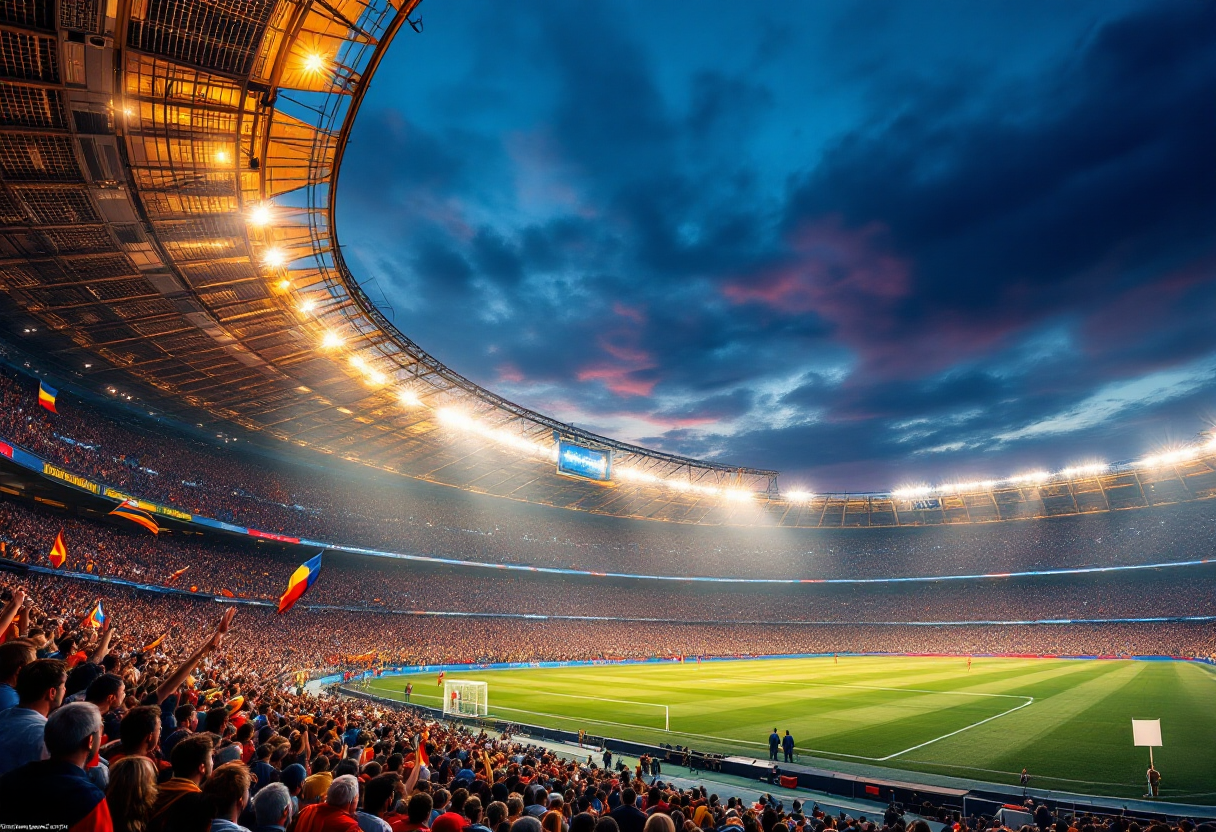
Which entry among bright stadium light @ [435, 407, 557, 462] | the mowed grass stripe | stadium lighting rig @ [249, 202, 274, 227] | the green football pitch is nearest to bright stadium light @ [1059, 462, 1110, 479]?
the green football pitch

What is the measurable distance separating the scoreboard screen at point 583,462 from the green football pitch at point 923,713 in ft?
47.1

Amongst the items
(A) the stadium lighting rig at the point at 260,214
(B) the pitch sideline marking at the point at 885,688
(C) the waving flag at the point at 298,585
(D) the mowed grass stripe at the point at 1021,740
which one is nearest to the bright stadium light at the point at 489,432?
(A) the stadium lighting rig at the point at 260,214

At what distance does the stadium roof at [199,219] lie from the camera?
1499 centimetres

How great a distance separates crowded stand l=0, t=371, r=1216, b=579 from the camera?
37344mm

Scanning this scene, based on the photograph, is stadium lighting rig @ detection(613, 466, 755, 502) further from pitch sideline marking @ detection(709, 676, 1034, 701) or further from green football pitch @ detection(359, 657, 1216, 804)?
pitch sideline marking @ detection(709, 676, 1034, 701)

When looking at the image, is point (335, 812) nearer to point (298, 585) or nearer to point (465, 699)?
point (298, 585)

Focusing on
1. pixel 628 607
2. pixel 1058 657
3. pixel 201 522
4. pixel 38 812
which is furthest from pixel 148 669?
pixel 1058 657

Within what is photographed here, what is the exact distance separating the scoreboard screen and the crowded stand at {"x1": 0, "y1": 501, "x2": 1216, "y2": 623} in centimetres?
2172

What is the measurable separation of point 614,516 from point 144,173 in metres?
63.6

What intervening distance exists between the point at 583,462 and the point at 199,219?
2971 centimetres

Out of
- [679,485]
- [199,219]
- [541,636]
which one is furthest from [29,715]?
A: [679,485]

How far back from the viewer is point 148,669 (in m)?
12.9

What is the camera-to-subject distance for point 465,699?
29594mm

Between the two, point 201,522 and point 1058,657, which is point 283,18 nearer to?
point 201,522
